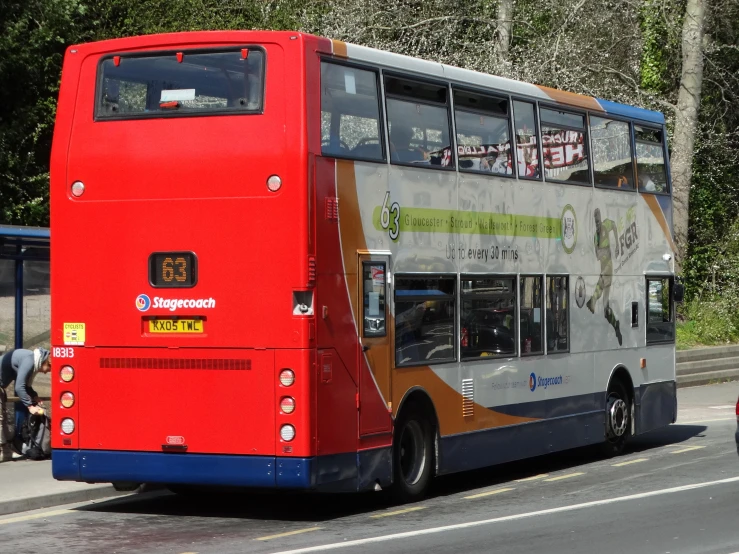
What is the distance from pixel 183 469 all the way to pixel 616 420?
715cm

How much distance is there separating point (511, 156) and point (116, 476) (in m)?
5.42

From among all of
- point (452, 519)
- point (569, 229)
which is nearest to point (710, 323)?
point (569, 229)

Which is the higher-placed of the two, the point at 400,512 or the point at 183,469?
the point at 183,469

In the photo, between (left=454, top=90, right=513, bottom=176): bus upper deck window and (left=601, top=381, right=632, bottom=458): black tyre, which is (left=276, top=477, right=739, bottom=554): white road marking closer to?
(left=601, top=381, right=632, bottom=458): black tyre

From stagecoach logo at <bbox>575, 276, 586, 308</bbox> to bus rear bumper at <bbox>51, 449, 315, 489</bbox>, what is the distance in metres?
5.76

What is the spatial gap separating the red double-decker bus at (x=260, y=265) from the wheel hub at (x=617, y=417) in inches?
145

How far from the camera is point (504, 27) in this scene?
97.3 ft

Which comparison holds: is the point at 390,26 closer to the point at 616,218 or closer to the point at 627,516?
the point at 616,218

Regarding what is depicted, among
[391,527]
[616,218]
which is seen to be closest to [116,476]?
[391,527]

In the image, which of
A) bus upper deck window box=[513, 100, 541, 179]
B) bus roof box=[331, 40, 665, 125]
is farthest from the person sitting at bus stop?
bus upper deck window box=[513, 100, 541, 179]

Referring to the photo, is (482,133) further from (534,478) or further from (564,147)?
(534,478)

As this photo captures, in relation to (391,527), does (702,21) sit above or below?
above

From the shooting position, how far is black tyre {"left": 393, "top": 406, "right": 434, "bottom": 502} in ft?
40.1

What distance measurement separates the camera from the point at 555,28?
3044 centimetres
